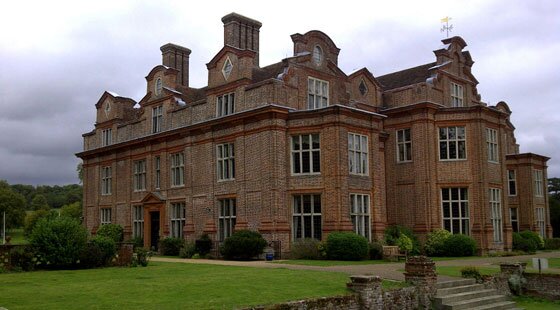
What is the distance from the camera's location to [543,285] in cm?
1847

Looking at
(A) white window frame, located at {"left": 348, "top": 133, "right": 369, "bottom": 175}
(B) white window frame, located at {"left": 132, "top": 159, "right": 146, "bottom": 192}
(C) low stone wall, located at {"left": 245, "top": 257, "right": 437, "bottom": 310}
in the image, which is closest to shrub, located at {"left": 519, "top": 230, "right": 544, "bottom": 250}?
(A) white window frame, located at {"left": 348, "top": 133, "right": 369, "bottom": 175}

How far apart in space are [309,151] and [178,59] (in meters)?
17.7

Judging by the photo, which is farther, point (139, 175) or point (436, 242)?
point (139, 175)

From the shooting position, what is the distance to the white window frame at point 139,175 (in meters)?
37.1

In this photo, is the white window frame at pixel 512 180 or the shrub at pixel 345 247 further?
the white window frame at pixel 512 180

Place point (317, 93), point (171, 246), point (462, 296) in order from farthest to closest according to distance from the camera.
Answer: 1. point (171, 246)
2. point (317, 93)
3. point (462, 296)

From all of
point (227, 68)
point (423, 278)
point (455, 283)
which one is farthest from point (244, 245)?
point (423, 278)

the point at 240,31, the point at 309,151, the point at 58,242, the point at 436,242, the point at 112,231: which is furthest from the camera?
the point at 112,231

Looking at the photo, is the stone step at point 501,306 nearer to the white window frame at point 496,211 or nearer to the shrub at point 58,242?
the shrub at point 58,242

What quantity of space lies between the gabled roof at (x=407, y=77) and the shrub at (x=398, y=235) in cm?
929

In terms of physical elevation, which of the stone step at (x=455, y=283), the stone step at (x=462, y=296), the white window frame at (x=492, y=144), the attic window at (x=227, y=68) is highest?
the attic window at (x=227, y=68)

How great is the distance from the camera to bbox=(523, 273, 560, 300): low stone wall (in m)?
18.1

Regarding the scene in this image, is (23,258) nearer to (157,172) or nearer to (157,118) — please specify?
(157,172)

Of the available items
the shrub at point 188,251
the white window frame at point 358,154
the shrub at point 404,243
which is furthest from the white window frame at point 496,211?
the shrub at point 188,251
